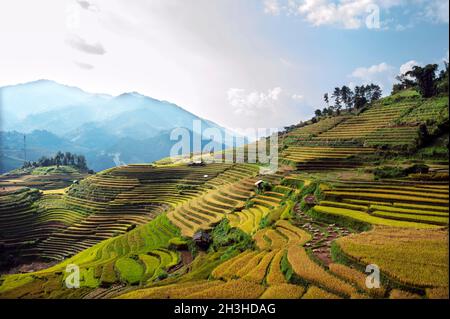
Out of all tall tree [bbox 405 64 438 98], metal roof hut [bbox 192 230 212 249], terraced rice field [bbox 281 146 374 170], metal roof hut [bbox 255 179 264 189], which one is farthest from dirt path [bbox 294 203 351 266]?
tall tree [bbox 405 64 438 98]

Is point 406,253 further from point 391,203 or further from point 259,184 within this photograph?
point 259,184

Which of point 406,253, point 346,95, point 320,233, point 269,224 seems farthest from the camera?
point 346,95

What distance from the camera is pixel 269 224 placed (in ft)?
75.6

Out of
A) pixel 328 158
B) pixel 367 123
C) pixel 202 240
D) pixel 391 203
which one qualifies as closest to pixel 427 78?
pixel 367 123

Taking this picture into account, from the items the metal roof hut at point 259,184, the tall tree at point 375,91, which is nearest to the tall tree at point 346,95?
the tall tree at point 375,91

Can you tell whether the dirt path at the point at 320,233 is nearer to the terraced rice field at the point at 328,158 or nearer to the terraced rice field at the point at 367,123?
the terraced rice field at the point at 328,158

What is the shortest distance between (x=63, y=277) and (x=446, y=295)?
84.3ft

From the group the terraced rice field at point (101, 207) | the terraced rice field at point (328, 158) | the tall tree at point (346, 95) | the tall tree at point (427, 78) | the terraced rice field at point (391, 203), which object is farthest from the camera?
the tall tree at point (346, 95)

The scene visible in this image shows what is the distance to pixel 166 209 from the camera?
140ft

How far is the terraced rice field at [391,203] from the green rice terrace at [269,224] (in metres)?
0.10

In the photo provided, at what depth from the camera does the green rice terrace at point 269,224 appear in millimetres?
12375

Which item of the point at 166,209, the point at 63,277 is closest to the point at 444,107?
the point at 166,209

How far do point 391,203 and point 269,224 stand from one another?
8.81m
